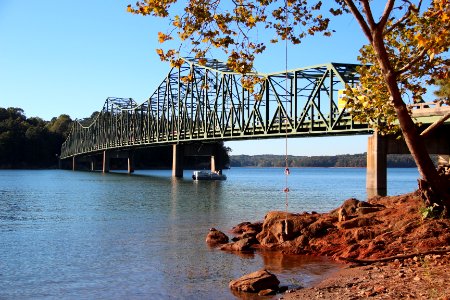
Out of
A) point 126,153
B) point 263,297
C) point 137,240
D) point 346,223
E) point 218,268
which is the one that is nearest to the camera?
point 263,297

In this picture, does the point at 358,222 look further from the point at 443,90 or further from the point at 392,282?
the point at 392,282

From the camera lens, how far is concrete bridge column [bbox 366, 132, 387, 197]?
5512 centimetres

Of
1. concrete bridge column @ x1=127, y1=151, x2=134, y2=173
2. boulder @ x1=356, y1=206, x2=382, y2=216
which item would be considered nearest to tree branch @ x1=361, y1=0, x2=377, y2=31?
boulder @ x1=356, y1=206, x2=382, y2=216

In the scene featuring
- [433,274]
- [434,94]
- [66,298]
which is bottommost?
[66,298]

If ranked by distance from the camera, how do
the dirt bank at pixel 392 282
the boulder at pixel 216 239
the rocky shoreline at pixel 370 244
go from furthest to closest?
1. the boulder at pixel 216 239
2. the rocky shoreline at pixel 370 244
3. the dirt bank at pixel 392 282

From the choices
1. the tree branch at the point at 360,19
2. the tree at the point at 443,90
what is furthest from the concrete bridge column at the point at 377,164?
the tree branch at the point at 360,19

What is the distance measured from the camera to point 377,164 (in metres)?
55.5

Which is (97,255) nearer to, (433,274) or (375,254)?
(375,254)

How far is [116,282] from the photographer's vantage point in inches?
650

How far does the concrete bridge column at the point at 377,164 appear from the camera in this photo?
55.1 meters

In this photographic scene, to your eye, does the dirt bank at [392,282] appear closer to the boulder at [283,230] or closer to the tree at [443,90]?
the tree at [443,90]

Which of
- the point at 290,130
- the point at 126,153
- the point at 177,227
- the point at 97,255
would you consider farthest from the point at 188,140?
the point at 97,255

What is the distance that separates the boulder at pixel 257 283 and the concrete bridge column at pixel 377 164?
4167cm

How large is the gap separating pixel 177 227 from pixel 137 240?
5.15 meters
